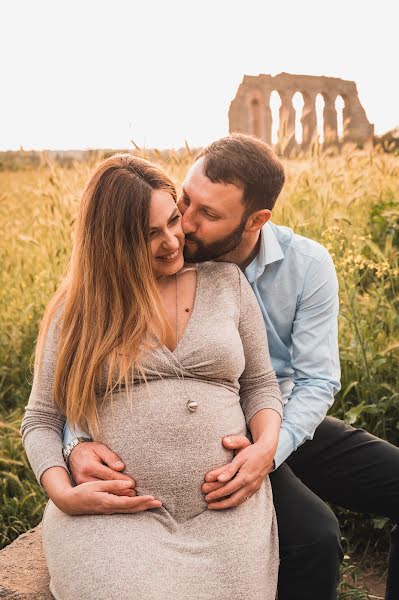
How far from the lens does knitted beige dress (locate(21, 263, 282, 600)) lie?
6.21ft

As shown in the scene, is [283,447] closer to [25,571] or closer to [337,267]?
[25,571]

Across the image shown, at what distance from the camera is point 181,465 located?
6.84 feet

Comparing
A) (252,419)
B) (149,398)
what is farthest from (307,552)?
(149,398)

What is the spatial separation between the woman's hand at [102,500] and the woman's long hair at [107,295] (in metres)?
0.19

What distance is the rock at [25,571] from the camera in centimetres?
220

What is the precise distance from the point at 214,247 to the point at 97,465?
824mm

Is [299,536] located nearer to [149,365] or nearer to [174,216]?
[149,365]

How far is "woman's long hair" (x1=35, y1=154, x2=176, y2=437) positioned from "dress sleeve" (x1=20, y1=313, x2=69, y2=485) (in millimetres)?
27

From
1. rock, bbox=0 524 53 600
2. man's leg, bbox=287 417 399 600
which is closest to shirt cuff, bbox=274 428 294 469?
man's leg, bbox=287 417 399 600

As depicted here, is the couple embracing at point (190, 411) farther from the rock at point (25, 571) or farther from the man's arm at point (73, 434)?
the rock at point (25, 571)

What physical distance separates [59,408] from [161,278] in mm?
524

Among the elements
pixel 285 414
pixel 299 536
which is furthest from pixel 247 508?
pixel 285 414

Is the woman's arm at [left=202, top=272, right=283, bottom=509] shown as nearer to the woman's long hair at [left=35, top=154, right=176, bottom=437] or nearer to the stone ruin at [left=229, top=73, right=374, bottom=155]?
the woman's long hair at [left=35, top=154, right=176, bottom=437]

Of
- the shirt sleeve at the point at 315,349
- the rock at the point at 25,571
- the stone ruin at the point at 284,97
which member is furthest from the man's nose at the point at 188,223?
the stone ruin at the point at 284,97
